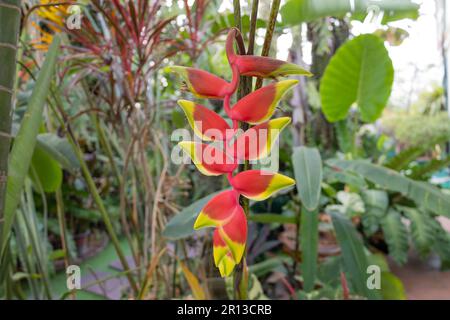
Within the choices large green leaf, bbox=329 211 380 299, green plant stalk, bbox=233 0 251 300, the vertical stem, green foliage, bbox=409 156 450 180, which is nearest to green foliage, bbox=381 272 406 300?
large green leaf, bbox=329 211 380 299

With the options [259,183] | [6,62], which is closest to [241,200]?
[259,183]

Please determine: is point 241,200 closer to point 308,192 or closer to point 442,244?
point 308,192

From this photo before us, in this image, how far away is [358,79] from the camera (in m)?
1.24

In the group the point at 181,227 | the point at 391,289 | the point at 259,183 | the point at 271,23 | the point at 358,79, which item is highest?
the point at 358,79

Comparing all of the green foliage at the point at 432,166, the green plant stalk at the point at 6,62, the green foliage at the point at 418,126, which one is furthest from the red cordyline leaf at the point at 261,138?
the green foliage at the point at 418,126

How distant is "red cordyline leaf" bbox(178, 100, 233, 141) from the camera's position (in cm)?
19

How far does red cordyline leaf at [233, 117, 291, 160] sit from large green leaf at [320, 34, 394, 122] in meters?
1.01

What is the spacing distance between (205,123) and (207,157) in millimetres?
19

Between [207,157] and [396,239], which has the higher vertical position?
[207,157]
